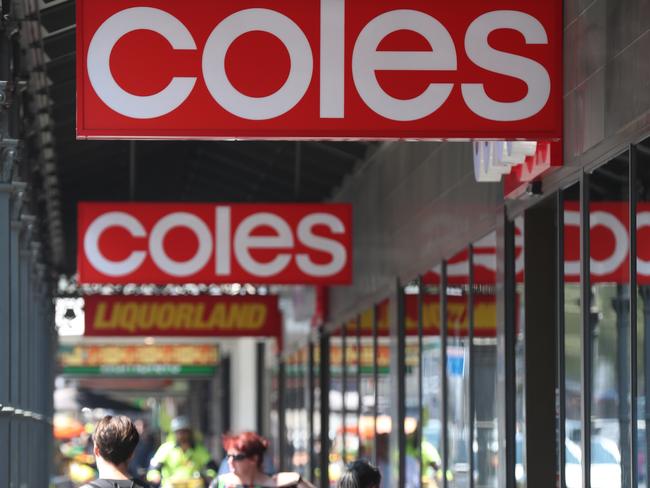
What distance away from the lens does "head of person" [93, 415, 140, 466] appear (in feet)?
19.2

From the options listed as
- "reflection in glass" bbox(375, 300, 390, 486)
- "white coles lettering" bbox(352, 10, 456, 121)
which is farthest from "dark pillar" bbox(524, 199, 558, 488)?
"reflection in glass" bbox(375, 300, 390, 486)

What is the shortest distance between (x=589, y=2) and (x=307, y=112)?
1549mm

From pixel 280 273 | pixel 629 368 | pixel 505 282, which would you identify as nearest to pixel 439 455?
pixel 280 273

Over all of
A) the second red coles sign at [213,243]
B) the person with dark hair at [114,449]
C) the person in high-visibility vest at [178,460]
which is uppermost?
the second red coles sign at [213,243]

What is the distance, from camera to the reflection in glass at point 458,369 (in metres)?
11.3

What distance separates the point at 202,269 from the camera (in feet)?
44.0

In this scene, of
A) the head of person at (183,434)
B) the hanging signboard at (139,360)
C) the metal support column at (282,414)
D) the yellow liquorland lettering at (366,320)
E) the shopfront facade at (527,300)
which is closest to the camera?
the shopfront facade at (527,300)

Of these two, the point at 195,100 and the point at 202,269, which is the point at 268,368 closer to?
the point at 202,269

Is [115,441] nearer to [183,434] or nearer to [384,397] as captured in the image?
[384,397]

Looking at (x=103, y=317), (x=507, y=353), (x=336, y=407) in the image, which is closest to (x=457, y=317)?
(x=507, y=353)

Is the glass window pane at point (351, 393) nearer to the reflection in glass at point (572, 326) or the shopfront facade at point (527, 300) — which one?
the shopfront facade at point (527, 300)

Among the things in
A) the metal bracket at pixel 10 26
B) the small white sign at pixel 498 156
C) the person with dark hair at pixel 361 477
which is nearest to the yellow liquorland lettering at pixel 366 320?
the small white sign at pixel 498 156

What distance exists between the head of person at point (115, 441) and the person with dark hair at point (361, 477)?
1109 mm

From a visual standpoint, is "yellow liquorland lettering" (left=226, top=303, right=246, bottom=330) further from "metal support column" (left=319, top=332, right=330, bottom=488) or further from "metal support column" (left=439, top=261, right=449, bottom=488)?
"metal support column" (left=439, top=261, right=449, bottom=488)
